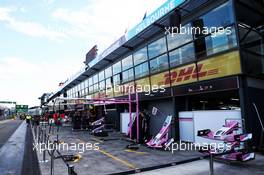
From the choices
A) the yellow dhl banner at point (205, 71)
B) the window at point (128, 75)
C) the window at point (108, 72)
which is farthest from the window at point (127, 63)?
the yellow dhl banner at point (205, 71)

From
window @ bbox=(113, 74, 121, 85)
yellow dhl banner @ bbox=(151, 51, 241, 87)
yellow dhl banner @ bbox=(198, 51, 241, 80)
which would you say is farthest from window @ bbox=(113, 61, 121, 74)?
yellow dhl banner @ bbox=(198, 51, 241, 80)

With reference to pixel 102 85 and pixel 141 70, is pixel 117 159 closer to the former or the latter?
pixel 141 70

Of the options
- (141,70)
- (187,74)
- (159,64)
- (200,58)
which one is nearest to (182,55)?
(187,74)

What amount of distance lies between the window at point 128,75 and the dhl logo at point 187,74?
4.38 m

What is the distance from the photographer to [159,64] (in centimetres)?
1486

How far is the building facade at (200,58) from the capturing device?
10.0m

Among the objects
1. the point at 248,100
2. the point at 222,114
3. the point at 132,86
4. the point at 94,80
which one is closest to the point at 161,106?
the point at 132,86

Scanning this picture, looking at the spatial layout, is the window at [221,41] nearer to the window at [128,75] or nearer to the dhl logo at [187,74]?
the dhl logo at [187,74]

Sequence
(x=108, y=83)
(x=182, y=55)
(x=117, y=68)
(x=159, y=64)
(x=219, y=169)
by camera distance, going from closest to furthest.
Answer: (x=219, y=169)
(x=182, y=55)
(x=159, y=64)
(x=117, y=68)
(x=108, y=83)

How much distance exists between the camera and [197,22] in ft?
39.5

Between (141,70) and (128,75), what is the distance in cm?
213

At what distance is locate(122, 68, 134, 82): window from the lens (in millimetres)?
18250

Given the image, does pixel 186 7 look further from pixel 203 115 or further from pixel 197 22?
pixel 203 115

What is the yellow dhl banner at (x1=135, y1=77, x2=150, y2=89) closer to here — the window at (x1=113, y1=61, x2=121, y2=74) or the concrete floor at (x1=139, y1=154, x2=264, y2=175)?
the window at (x1=113, y1=61, x2=121, y2=74)
